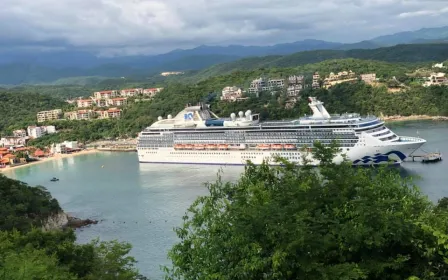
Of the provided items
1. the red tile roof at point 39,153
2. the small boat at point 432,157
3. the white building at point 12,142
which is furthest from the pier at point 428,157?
the white building at point 12,142

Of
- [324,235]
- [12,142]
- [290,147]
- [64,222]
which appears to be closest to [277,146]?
[290,147]

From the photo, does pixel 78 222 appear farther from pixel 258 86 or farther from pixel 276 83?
pixel 276 83

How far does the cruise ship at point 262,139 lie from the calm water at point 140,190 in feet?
3.40

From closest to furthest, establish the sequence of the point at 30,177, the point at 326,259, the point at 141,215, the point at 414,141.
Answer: the point at 326,259
the point at 141,215
the point at 414,141
the point at 30,177

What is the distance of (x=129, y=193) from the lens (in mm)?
21297

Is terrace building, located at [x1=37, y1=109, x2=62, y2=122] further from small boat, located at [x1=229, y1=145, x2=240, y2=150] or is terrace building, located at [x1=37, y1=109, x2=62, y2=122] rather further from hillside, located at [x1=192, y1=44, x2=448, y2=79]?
hillside, located at [x1=192, y1=44, x2=448, y2=79]

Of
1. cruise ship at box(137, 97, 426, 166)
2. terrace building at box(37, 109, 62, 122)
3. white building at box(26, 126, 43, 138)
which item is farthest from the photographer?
terrace building at box(37, 109, 62, 122)

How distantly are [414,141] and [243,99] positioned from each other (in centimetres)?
2515

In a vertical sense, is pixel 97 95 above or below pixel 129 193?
above

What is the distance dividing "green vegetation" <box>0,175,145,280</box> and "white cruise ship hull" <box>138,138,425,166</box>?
749cm

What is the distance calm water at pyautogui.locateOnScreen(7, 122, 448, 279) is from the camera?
47.6ft

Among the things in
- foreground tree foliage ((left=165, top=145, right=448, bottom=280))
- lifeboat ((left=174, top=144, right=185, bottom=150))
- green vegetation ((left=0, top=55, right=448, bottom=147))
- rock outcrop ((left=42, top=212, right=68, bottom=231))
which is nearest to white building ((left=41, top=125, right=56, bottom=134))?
green vegetation ((left=0, top=55, right=448, bottom=147))

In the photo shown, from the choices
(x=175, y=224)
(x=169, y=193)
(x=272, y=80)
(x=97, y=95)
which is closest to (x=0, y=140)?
(x=97, y=95)

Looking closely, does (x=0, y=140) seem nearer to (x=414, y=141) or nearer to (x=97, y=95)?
(x=97, y=95)
